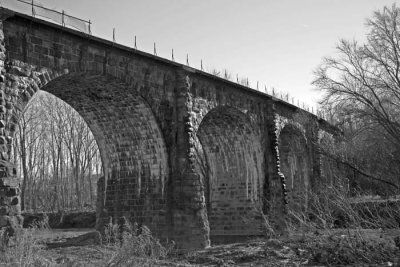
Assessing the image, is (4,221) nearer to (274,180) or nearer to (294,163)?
(274,180)

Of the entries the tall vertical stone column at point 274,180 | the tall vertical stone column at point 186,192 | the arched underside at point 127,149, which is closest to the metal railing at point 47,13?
the arched underside at point 127,149

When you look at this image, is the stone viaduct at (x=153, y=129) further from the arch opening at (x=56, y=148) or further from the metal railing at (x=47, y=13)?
the arch opening at (x=56, y=148)

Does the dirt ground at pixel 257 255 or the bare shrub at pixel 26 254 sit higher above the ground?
the bare shrub at pixel 26 254

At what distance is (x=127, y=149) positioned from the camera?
16.9 m

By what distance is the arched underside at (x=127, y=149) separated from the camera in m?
15.6

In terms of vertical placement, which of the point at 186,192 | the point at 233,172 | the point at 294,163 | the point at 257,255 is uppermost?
the point at 294,163

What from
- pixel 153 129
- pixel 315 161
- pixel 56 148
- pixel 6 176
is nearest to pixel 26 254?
pixel 6 176

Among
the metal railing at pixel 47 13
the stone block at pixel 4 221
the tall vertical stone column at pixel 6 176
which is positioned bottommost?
the stone block at pixel 4 221

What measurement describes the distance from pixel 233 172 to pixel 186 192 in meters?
8.04

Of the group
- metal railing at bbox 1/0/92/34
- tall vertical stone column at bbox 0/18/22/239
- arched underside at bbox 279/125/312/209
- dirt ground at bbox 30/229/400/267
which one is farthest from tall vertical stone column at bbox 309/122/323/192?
tall vertical stone column at bbox 0/18/22/239

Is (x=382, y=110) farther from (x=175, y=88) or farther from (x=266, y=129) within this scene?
(x=175, y=88)

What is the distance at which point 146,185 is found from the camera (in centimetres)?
1652

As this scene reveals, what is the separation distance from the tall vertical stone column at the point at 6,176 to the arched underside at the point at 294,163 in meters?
19.5

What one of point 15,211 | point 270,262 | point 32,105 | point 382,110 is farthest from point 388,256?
point 32,105
